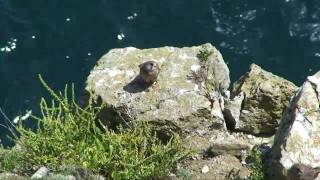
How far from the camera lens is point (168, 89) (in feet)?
32.4

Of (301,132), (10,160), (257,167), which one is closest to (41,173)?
(10,160)

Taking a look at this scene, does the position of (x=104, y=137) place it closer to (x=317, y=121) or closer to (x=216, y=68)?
(x=216, y=68)

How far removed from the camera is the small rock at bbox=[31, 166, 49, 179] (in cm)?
854

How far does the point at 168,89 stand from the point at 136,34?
21.3 ft

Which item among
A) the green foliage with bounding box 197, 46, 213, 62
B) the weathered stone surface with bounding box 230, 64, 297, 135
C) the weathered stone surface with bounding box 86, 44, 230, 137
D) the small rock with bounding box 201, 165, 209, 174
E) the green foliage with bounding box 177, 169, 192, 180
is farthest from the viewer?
the green foliage with bounding box 197, 46, 213, 62

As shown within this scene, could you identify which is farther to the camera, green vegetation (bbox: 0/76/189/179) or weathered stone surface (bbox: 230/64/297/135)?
weathered stone surface (bbox: 230/64/297/135)

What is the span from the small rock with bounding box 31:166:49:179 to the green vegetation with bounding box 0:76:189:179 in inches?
3.1

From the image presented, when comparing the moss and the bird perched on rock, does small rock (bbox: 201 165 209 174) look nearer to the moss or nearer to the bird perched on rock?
the moss

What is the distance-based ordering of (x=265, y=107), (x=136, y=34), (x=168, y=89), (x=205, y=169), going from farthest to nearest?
(x=136, y=34)
(x=265, y=107)
(x=168, y=89)
(x=205, y=169)

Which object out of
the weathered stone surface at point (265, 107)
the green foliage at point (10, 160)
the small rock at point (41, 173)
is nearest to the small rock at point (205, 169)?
the weathered stone surface at point (265, 107)

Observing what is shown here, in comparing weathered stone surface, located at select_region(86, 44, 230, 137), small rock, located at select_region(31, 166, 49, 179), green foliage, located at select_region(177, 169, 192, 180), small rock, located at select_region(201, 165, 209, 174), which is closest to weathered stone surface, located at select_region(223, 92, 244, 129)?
weathered stone surface, located at select_region(86, 44, 230, 137)

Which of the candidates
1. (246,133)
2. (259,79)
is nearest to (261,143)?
(246,133)

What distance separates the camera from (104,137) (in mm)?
9266

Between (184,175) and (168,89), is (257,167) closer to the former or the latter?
A: (184,175)
